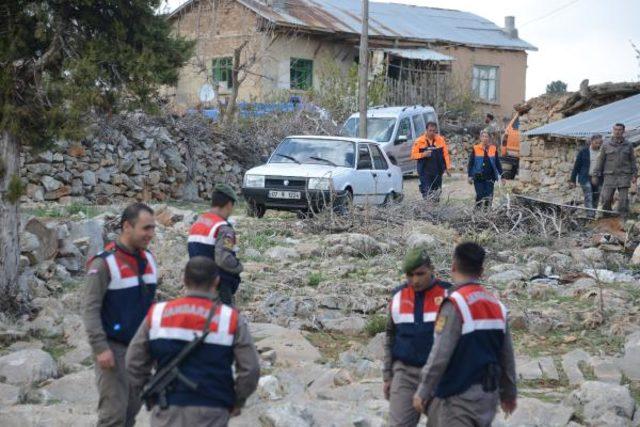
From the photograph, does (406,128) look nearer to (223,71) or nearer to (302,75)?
(302,75)

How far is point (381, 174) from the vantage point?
60.3ft

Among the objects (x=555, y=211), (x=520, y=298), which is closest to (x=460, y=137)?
(x=555, y=211)

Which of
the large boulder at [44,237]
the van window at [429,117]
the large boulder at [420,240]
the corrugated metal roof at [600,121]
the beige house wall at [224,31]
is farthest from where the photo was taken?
the beige house wall at [224,31]

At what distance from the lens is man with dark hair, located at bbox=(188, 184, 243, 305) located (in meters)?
7.31

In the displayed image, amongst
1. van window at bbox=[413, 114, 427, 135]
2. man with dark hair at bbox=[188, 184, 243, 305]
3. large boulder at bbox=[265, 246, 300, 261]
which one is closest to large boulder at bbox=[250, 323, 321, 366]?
man with dark hair at bbox=[188, 184, 243, 305]

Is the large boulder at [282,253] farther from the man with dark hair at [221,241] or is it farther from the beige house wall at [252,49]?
the beige house wall at [252,49]

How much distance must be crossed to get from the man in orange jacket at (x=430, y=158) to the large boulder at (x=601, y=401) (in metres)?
10.6

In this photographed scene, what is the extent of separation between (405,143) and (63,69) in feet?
55.2

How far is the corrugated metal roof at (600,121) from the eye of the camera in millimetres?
18922

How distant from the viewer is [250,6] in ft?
108

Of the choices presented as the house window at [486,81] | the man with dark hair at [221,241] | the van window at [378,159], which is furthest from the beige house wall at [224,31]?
the man with dark hair at [221,241]

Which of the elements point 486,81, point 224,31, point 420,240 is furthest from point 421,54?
point 420,240

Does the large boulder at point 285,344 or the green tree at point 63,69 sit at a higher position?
the green tree at point 63,69

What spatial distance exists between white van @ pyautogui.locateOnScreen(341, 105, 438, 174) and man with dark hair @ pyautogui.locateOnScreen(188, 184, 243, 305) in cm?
1788
